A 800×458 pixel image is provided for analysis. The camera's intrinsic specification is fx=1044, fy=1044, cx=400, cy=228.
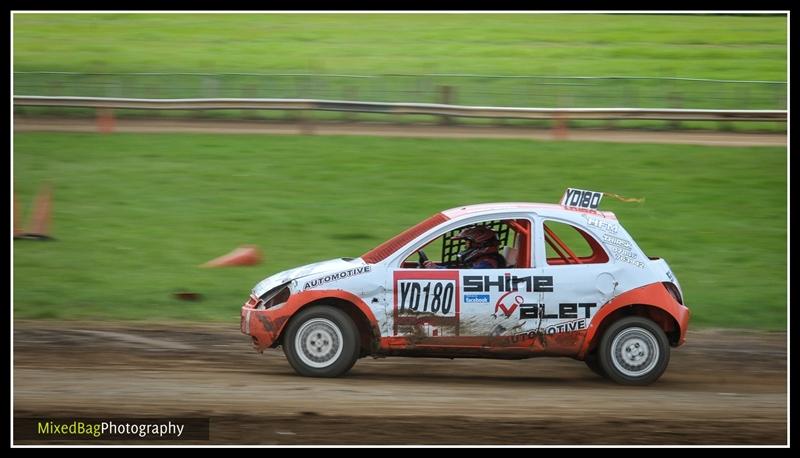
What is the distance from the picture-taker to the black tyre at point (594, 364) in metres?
9.55

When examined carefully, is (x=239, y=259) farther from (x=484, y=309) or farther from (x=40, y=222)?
(x=484, y=309)

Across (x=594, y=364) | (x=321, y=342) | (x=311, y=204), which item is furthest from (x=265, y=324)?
(x=311, y=204)

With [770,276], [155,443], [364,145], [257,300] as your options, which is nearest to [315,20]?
[364,145]

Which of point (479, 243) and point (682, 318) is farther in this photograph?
point (479, 243)

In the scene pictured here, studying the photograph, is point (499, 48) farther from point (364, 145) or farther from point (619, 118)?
point (364, 145)

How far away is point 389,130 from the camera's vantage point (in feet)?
74.1

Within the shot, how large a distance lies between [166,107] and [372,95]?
16.2ft

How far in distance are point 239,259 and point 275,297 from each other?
5.00 meters

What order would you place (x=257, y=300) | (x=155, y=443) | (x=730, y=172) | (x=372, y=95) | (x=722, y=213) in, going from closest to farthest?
1. (x=155, y=443)
2. (x=257, y=300)
3. (x=722, y=213)
4. (x=730, y=172)
5. (x=372, y=95)

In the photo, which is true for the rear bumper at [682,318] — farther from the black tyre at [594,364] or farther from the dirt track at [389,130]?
the dirt track at [389,130]

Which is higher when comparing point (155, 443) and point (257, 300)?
point (257, 300)

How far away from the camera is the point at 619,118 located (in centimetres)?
2291

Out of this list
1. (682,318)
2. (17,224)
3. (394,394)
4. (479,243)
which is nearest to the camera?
(394,394)

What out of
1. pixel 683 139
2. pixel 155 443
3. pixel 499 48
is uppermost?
pixel 499 48
